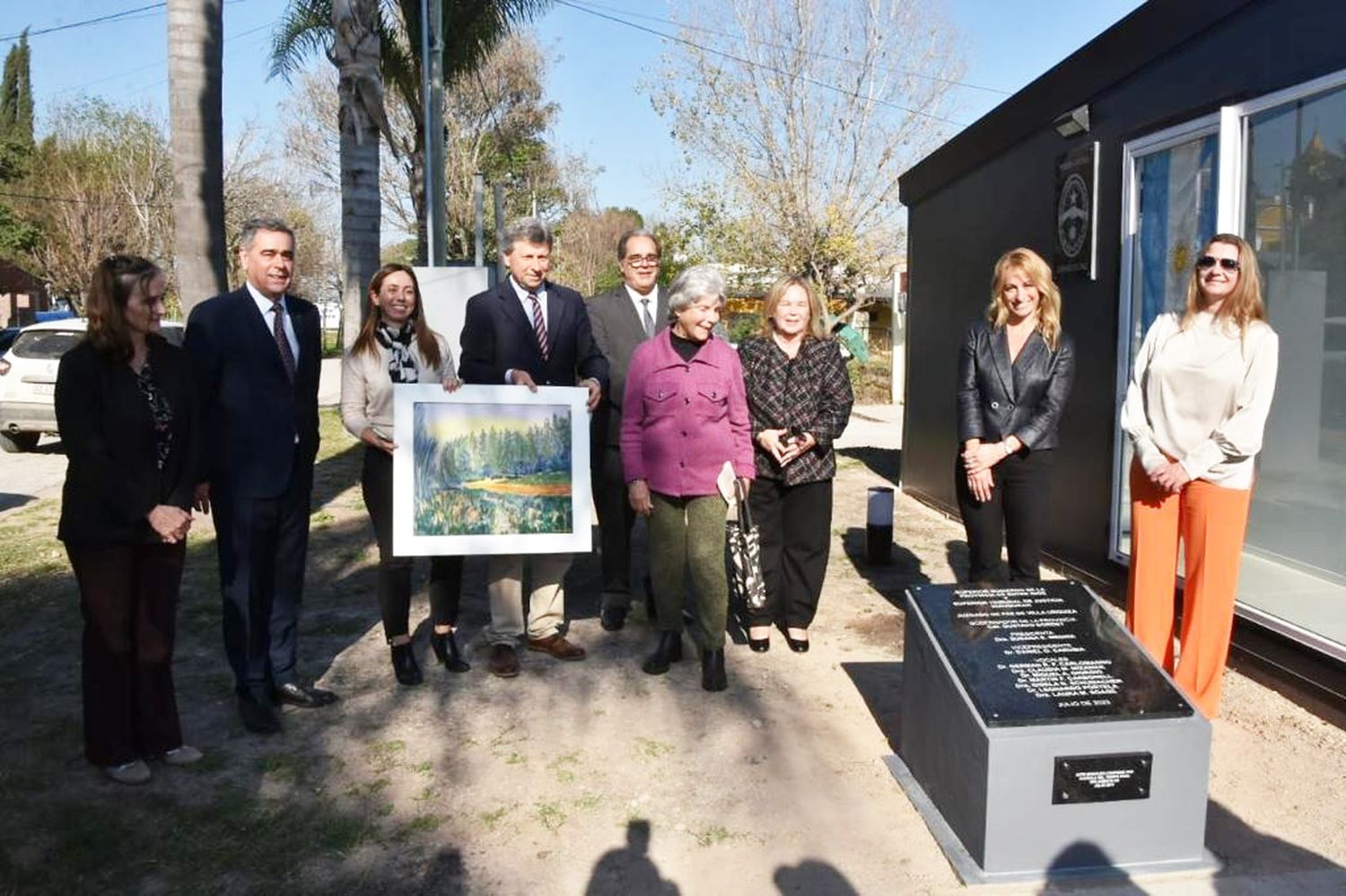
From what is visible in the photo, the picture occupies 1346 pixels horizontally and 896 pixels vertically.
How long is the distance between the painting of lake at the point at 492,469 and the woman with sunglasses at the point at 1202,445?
257 cm

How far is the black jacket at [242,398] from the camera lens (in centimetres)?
432

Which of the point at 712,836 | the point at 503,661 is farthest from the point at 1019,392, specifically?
the point at 503,661

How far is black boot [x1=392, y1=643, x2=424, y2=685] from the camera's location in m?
5.24

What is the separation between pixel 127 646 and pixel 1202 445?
4302 millimetres

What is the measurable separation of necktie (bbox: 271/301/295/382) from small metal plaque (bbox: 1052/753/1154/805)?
3247 mm

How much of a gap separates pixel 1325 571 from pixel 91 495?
6.01 m

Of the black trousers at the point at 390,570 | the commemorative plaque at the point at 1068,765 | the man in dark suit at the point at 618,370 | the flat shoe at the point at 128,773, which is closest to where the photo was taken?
the commemorative plaque at the point at 1068,765

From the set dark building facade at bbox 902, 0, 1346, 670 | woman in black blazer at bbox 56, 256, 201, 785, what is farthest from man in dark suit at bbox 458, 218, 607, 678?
dark building facade at bbox 902, 0, 1346, 670

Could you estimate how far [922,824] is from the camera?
3812mm

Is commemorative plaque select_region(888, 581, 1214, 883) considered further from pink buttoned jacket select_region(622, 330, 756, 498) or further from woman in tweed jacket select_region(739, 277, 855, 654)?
woman in tweed jacket select_region(739, 277, 855, 654)

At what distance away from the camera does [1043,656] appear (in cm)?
370

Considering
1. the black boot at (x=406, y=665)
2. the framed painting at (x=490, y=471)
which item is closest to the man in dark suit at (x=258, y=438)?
the framed painting at (x=490, y=471)

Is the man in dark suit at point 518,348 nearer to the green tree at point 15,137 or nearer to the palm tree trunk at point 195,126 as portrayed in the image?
the palm tree trunk at point 195,126

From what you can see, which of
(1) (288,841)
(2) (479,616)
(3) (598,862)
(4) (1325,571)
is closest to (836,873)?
(3) (598,862)
